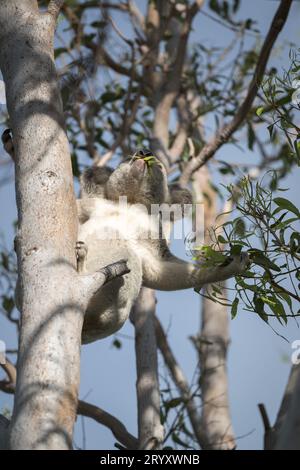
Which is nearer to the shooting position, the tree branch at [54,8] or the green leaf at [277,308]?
the green leaf at [277,308]

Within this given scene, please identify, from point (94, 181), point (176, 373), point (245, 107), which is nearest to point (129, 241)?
point (94, 181)

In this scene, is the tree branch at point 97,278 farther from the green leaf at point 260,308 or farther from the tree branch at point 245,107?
the tree branch at point 245,107

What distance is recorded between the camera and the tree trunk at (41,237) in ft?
7.72

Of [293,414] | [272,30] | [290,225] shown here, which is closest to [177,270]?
[290,225]

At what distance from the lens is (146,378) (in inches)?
177

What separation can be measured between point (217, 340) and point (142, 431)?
2174mm

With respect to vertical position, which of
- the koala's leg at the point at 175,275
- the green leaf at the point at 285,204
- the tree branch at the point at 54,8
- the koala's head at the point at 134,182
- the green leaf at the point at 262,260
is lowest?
the green leaf at the point at 262,260

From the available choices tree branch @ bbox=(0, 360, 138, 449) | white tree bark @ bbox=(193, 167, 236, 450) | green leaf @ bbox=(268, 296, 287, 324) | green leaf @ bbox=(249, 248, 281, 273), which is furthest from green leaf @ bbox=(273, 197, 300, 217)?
white tree bark @ bbox=(193, 167, 236, 450)

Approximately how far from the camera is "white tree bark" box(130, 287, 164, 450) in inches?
167

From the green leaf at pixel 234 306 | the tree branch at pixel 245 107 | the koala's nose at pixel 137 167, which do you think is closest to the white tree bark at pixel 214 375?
the tree branch at pixel 245 107

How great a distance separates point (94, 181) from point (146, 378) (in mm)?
1221

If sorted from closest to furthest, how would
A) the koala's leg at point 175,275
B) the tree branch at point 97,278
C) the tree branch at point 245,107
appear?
the tree branch at point 97,278 < the koala's leg at point 175,275 < the tree branch at point 245,107

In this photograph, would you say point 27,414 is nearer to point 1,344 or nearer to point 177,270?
point 1,344

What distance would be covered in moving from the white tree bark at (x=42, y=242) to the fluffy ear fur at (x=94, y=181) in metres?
1.49
